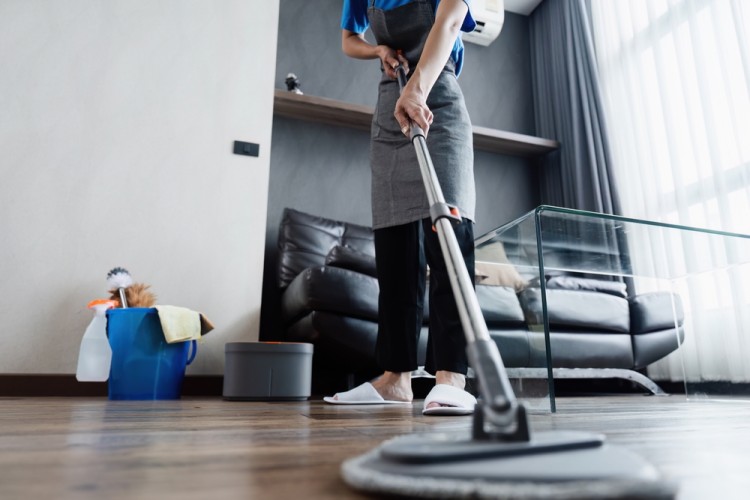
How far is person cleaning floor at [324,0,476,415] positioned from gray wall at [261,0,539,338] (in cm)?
135

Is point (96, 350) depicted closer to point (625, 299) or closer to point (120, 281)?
point (120, 281)

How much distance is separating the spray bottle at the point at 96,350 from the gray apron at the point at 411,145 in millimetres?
1200

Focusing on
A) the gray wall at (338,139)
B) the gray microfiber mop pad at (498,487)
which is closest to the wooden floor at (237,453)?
the gray microfiber mop pad at (498,487)

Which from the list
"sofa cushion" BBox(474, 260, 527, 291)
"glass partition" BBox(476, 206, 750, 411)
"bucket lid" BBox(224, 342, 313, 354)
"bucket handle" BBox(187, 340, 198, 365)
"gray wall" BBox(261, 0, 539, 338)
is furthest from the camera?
"gray wall" BBox(261, 0, 539, 338)

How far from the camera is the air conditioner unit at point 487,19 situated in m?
3.52

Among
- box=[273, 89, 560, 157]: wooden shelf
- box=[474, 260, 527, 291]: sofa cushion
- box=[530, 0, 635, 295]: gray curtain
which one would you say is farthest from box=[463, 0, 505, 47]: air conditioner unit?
box=[474, 260, 527, 291]: sofa cushion

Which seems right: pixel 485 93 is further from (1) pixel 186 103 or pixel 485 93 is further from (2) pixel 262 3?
(1) pixel 186 103

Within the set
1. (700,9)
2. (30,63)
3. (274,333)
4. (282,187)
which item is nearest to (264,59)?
(282,187)

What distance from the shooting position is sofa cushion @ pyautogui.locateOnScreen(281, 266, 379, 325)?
6.39 ft

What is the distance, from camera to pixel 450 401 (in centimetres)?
114

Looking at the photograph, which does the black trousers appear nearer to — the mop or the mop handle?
the mop handle

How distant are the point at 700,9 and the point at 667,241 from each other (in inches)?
75.8

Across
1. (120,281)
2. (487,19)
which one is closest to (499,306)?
(120,281)

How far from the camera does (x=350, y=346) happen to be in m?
1.97
